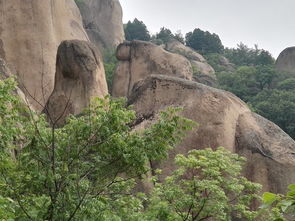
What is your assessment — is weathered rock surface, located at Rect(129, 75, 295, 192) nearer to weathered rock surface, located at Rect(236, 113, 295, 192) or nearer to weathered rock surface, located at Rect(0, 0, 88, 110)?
weathered rock surface, located at Rect(236, 113, 295, 192)

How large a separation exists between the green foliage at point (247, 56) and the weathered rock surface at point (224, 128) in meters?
32.0

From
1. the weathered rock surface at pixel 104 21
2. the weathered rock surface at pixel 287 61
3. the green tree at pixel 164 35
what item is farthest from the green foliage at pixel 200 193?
the green tree at pixel 164 35

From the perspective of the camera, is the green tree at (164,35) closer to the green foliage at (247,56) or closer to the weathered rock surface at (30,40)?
the green foliage at (247,56)

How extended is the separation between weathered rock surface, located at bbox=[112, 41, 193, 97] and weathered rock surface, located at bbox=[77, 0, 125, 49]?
1262 centimetres

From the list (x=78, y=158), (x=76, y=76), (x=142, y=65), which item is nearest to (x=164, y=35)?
(x=142, y=65)

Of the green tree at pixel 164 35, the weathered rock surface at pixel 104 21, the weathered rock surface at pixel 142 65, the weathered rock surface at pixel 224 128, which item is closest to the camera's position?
the weathered rock surface at pixel 224 128

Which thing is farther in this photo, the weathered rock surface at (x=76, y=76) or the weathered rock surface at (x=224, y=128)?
the weathered rock surface at (x=76, y=76)

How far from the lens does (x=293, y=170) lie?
12344mm

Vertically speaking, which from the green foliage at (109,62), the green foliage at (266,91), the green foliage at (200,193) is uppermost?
the green foliage at (109,62)

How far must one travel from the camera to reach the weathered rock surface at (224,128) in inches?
488

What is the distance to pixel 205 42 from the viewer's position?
51.8 meters

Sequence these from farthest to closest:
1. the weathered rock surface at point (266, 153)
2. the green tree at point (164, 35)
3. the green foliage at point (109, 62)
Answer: the green tree at point (164, 35) < the green foliage at point (109, 62) < the weathered rock surface at point (266, 153)

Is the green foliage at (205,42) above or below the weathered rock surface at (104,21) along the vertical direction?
below

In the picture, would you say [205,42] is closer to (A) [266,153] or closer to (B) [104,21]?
(B) [104,21]
